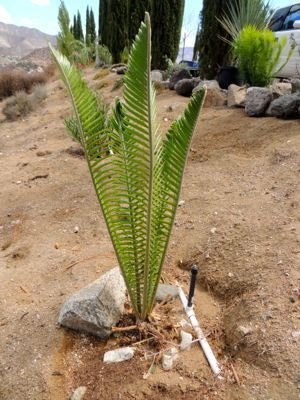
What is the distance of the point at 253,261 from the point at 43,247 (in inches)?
55.5

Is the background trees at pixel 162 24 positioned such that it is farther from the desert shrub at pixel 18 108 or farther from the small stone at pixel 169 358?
the small stone at pixel 169 358

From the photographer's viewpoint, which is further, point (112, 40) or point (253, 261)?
point (112, 40)

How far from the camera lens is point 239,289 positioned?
5.97 ft

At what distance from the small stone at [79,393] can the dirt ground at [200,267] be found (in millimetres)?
26

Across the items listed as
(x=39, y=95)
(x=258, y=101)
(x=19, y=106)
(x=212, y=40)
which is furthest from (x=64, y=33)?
(x=258, y=101)

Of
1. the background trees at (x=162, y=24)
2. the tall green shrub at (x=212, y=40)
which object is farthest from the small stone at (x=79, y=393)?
the background trees at (x=162, y=24)

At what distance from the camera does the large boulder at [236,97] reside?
4.48 m

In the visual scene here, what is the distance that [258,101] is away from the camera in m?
3.98

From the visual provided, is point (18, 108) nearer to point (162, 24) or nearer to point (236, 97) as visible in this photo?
point (162, 24)

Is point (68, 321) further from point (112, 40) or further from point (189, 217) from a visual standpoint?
point (112, 40)

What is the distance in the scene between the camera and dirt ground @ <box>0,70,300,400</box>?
143 centimetres

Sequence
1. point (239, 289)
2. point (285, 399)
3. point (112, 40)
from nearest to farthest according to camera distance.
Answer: point (285, 399) → point (239, 289) → point (112, 40)

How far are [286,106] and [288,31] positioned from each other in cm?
286

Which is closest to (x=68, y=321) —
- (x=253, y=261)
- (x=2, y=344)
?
(x=2, y=344)
